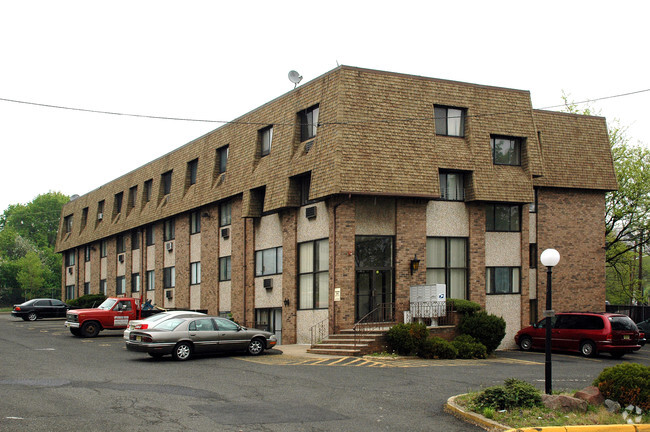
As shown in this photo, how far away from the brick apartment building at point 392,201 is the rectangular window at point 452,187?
0.04m

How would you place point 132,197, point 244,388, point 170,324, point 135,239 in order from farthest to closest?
point 132,197, point 135,239, point 170,324, point 244,388

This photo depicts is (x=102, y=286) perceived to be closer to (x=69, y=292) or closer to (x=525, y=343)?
(x=69, y=292)

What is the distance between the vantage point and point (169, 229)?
40875 millimetres

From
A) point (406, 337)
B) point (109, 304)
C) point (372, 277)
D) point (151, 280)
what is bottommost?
point (406, 337)

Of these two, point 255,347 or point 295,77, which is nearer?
point 255,347

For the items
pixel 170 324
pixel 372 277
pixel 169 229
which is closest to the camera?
pixel 170 324

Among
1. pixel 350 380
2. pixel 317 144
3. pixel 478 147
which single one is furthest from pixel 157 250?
pixel 350 380

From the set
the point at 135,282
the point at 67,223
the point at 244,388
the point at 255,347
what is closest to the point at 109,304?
the point at 255,347

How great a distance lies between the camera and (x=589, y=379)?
17.7m

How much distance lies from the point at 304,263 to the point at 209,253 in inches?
362

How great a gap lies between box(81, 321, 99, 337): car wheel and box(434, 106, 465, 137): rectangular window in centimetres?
1735

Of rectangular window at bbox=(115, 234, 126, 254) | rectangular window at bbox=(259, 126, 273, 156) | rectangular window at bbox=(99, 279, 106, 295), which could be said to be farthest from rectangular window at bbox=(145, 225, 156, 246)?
rectangular window at bbox=(259, 126, 273, 156)

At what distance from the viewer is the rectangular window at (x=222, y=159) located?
35.0 m

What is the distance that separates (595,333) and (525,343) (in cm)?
358
